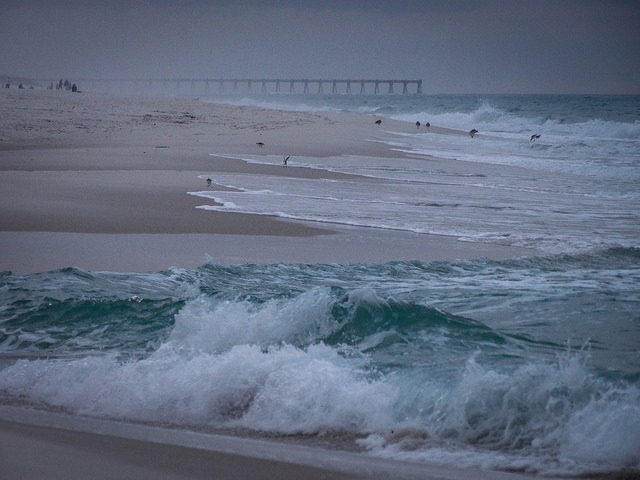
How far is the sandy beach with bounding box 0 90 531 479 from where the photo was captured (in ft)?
9.17

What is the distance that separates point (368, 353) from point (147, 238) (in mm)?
3668

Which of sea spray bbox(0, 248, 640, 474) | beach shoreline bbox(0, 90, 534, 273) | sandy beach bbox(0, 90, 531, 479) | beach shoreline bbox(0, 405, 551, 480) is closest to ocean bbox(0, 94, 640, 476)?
sea spray bbox(0, 248, 640, 474)

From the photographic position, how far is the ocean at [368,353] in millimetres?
3100

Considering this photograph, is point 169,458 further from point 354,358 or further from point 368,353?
point 368,353

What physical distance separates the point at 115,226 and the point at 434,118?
48204 millimetres

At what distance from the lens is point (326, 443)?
309cm

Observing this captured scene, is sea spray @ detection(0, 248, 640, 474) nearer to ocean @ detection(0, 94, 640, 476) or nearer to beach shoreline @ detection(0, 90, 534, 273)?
ocean @ detection(0, 94, 640, 476)

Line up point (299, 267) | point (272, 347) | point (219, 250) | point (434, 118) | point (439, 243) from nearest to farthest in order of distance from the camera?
1. point (272, 347)
2. point (299, 267)
3. point (219, 250)
4. point (439, 243)
5. point (434, 118)

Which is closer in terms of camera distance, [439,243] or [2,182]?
[439,243]

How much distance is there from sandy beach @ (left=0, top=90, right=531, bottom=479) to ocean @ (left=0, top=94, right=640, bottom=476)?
24 cm

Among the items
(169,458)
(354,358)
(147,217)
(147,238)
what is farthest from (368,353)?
(147,217)

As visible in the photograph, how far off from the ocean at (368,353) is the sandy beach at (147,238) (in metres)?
0.24

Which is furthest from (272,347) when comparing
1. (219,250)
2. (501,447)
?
(219,250)

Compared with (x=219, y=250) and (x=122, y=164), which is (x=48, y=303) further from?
(x=122, y=164)
